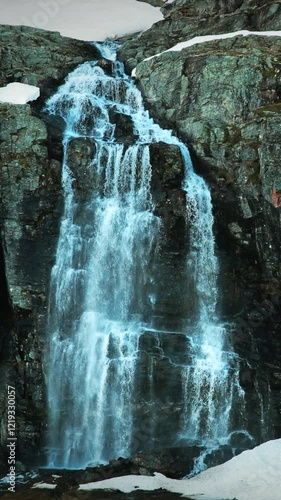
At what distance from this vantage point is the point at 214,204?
24.2m

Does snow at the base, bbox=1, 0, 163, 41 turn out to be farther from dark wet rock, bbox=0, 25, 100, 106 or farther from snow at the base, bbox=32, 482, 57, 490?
snow at the base, bbox=32, 482, 57, 490

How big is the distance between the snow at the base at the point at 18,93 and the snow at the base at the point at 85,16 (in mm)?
10762

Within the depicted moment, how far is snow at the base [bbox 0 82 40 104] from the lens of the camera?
28.3 m

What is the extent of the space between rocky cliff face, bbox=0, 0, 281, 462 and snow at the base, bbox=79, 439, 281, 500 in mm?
3152

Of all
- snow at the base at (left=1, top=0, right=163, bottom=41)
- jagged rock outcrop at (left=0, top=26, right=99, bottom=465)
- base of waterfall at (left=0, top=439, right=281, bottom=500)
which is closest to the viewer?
base of waterfall at (left=0, top=439, right=281, bottom=500)

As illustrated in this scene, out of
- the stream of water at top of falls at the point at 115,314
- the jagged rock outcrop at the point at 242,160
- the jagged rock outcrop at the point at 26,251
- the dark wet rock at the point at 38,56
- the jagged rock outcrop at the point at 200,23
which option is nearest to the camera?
the stream of water at top of falls at the point at 115,314

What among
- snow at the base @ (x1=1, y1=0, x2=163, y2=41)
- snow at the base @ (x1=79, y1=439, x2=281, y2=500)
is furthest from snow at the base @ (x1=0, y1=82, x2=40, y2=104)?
snow at the base @ (x1=79, y1=439, x2=281, y2=500)

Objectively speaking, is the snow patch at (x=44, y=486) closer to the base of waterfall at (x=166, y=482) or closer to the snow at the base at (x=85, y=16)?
the base of waterfall at (x=166, y=482)

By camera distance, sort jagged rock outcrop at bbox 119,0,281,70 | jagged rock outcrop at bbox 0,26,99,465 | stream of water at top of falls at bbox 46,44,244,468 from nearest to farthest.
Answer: stream of water at top of falls at bbox 46,44,244,468 → jagged rock outcrop at bbox 0,26,99,465 → jagged rock outcrop at bbox 119,0,281,70

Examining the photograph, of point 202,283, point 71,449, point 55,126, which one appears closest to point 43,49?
point 55,126

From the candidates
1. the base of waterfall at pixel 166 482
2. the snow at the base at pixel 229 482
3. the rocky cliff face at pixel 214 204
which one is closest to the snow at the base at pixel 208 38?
the rocky cliff face at pixel 214 204

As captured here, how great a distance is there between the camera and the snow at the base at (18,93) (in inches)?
1113

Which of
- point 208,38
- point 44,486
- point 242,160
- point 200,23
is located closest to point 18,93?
point 208,38

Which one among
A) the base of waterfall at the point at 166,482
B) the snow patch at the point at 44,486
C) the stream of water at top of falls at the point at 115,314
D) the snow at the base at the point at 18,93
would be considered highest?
the snow at the base at the point at 18,93
